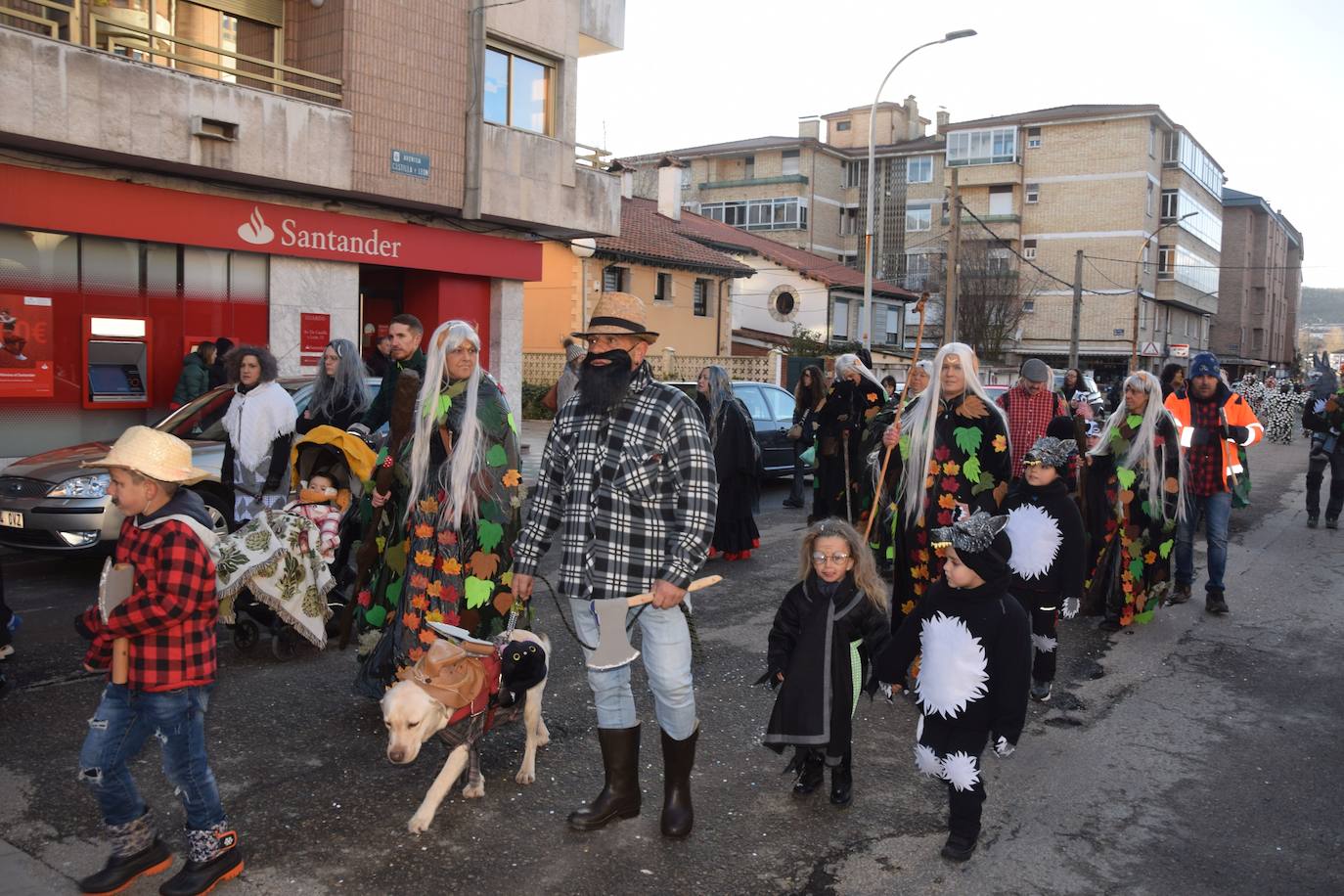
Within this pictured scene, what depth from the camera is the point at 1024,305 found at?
5753cm

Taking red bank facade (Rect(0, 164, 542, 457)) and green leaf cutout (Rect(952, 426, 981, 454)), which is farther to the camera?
red bank facade (Rect(0, 164, 542, 457))

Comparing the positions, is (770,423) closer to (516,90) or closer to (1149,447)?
(516,90)

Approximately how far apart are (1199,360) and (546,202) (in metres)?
12.8

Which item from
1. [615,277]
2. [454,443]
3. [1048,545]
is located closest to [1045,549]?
[1048,545]

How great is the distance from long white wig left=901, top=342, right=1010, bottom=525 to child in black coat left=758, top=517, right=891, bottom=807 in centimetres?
171

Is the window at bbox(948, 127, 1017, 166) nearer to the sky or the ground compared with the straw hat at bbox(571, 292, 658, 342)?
nearer to the sky

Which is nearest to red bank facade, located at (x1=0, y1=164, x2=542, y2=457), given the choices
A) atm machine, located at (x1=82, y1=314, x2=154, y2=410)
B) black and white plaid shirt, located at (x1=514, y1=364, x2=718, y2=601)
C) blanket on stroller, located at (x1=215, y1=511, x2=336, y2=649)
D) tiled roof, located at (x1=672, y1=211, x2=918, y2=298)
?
atm machine, located at (x1=82, y1=314, x2=154, y2=410)

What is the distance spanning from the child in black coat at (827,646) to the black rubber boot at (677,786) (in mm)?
411

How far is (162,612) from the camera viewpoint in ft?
11.3

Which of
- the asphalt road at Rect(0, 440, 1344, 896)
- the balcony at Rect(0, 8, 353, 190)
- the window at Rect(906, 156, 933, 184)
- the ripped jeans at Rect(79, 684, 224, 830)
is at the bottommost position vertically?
the asphalt road at Rect(0, 440, 1344, 896)

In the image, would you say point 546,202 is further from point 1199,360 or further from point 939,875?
point 939,875

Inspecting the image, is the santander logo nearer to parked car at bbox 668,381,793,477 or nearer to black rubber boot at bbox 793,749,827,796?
parked car at bbox 668,381,793,477

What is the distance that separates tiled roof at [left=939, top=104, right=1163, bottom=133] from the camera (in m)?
55.8

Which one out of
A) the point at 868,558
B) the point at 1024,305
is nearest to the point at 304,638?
the point at 868,558
